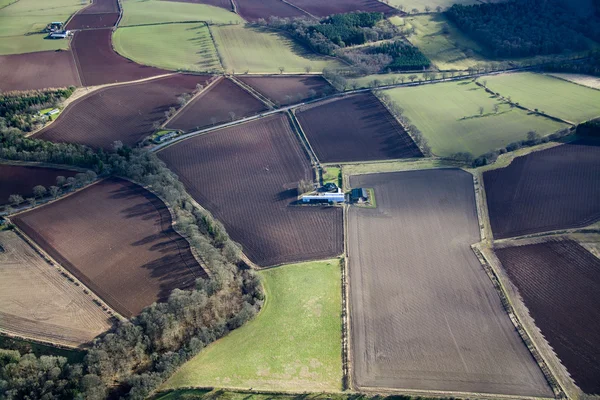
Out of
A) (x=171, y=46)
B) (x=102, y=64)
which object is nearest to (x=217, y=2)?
(x=171, y=46)

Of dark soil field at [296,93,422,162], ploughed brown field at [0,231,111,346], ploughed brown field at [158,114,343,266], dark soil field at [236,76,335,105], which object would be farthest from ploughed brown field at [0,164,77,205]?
dark soil field at [236,76,335,105]

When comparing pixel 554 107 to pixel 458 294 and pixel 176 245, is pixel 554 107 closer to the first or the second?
pixel 458 294

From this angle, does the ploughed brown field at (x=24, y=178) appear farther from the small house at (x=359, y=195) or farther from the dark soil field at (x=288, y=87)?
the dark soil field at (x=288, y=87)

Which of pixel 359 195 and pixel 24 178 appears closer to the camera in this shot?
pixel 359 195

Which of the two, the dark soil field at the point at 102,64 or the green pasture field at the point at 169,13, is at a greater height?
the green pasture field at the point at 169,13

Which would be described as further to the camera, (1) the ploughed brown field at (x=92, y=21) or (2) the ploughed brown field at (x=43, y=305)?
(1) the ploughed brown field at (x=92, y=21)

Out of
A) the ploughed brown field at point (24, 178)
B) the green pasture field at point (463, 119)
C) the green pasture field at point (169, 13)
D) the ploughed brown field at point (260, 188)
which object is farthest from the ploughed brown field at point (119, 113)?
the green pasture field at point (463, 119)

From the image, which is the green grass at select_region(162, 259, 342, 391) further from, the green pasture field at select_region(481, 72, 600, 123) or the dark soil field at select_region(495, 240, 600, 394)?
the green pasture field at select_region(481, 72, 600, 123)

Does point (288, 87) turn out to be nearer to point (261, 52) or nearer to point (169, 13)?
point (261, 52)
